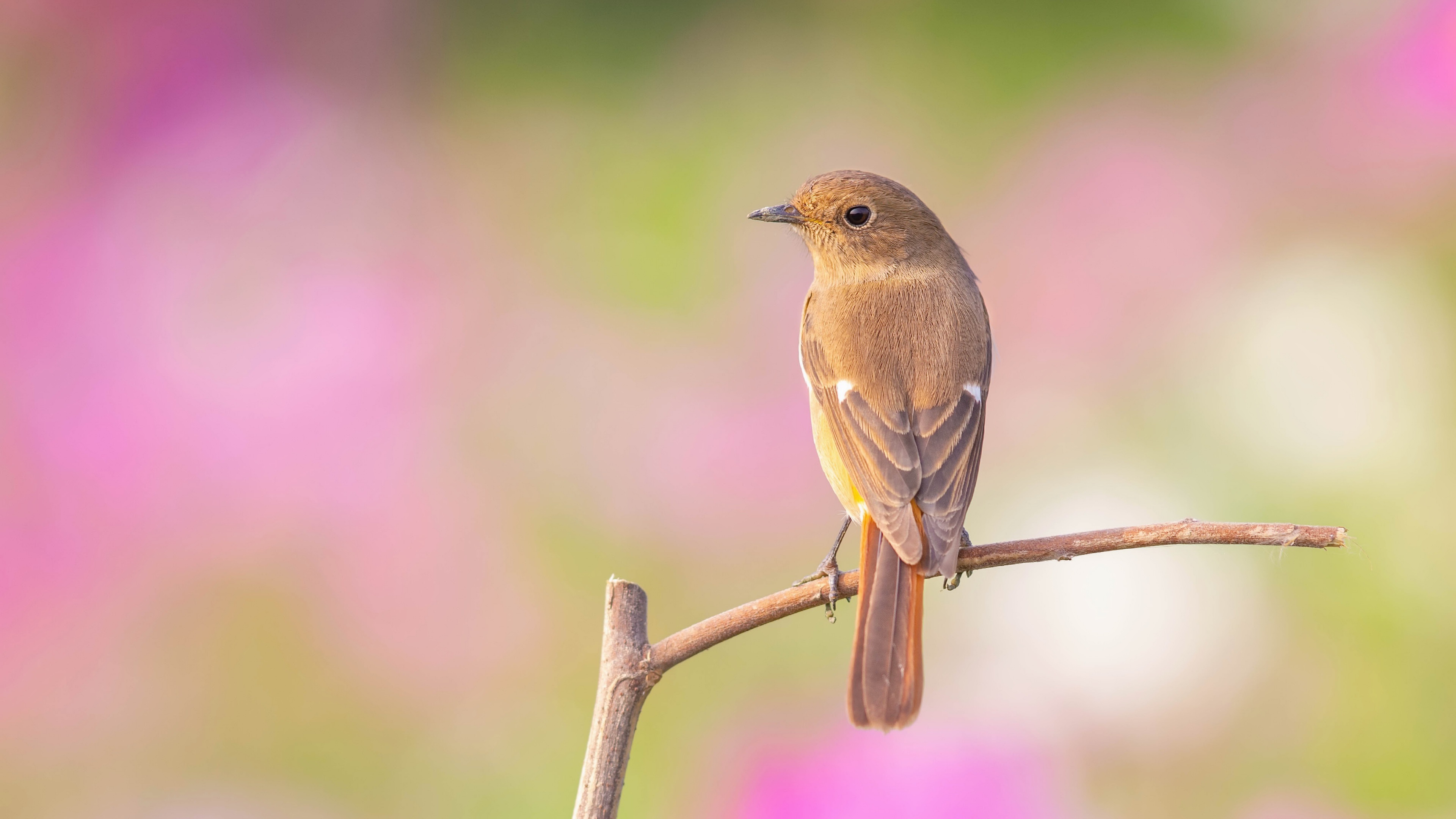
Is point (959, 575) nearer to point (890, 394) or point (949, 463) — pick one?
point (949, 463)

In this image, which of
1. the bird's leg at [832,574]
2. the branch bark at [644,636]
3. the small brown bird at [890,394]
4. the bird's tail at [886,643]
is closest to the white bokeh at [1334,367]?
the small brown bird at [890,394]

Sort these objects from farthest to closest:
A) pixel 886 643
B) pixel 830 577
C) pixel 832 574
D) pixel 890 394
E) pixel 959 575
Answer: pixel 890 394, pixel 959 575, pixel 832 574, pixel 830 577, pixel 886 643

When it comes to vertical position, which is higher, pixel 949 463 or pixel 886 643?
pixel 949 463

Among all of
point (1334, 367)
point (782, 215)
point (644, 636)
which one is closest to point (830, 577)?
point (644, 636)

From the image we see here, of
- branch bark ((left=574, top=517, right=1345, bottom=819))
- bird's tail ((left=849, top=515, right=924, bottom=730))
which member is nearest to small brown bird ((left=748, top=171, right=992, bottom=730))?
bird's tail ((left=849, top=515, right=924, bottom=730))

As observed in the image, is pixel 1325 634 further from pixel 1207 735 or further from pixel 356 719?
pixel 356 719

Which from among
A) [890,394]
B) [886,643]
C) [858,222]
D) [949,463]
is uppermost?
[858,222]

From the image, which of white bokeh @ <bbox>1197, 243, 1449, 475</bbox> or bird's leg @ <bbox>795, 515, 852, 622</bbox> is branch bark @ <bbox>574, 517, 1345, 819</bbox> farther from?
white bokeh @ <bbox>1197, 243, 1449, 475</bbox>
